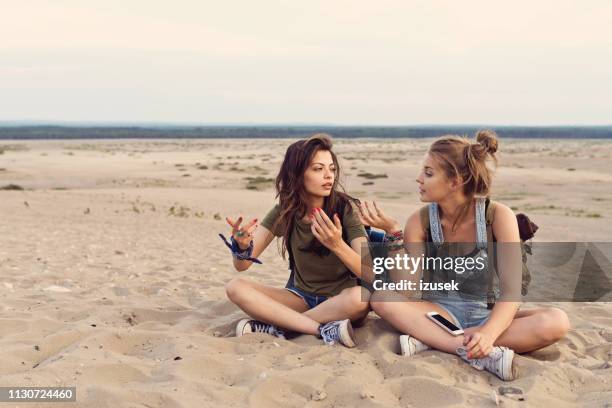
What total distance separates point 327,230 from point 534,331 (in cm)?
144

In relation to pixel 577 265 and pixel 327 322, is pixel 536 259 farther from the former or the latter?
pixel 327 322

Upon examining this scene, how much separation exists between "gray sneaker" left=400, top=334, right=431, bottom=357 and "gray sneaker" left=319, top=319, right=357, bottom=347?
1.12 ft

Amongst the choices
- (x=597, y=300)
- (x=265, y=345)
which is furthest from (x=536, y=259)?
(x=265, y=345)

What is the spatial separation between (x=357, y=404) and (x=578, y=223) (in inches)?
494

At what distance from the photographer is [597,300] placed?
21.9 ft

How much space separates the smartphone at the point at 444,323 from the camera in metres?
4.38

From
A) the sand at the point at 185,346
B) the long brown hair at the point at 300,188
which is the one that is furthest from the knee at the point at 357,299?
the long brown hair at the point at 300,188

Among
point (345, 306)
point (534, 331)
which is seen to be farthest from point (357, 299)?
point (534, 331)

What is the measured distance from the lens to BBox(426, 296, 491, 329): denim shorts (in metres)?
4.54

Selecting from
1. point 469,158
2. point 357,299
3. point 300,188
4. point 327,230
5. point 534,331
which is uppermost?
point 469,158

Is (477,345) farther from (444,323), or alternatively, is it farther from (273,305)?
(273,305)

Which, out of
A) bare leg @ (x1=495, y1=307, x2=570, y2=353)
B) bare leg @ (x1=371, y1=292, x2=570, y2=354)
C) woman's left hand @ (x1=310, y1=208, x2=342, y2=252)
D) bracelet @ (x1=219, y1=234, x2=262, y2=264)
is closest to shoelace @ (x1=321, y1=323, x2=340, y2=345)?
bare leg @ (x1=371, y1=292, x2=570, y2=354)

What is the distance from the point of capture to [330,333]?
462cm

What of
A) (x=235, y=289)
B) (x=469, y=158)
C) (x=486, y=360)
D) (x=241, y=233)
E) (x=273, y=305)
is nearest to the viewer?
(x=486, y=360)
